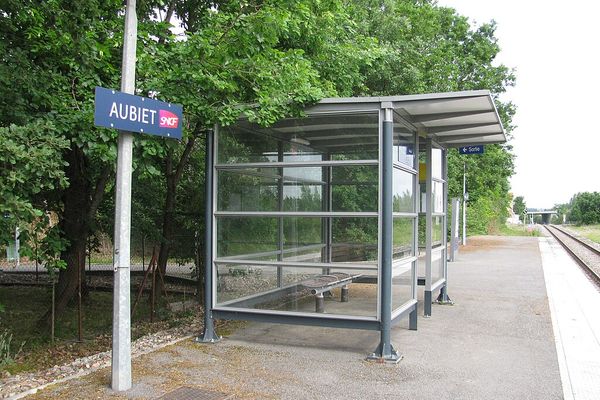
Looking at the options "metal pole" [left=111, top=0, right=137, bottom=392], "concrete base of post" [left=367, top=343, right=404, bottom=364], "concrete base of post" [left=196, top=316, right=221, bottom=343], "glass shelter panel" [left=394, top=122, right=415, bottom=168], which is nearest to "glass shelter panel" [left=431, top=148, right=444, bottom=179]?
"glass shelter panel" [left=394, top=122, right=415, bottom=168]

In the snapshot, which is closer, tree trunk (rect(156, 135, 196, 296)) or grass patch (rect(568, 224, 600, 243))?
tree trunk (rect(156, 135, 196, 296))

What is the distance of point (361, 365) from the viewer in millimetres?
5949

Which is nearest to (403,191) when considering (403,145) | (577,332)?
(403,145)

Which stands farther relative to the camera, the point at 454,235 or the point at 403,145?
the point at 454,235

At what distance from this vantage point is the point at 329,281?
7949 mm

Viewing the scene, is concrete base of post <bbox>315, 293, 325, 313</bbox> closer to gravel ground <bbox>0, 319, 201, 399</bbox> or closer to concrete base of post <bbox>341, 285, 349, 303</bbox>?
concrete base of post <bbox>341, 285, 349, 303</bbox>

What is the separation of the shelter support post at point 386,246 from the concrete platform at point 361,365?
215 mm

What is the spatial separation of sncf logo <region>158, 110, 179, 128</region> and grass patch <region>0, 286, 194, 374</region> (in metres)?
3.21

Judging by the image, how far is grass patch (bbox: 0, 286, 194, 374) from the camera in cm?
764

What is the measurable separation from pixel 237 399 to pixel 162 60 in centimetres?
418

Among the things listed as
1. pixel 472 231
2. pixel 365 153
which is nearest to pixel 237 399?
pixel 365 153

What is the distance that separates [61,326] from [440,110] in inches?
288

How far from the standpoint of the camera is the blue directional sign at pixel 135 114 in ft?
15.3

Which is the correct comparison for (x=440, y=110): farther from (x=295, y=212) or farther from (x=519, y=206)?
(x=519, y=206)
